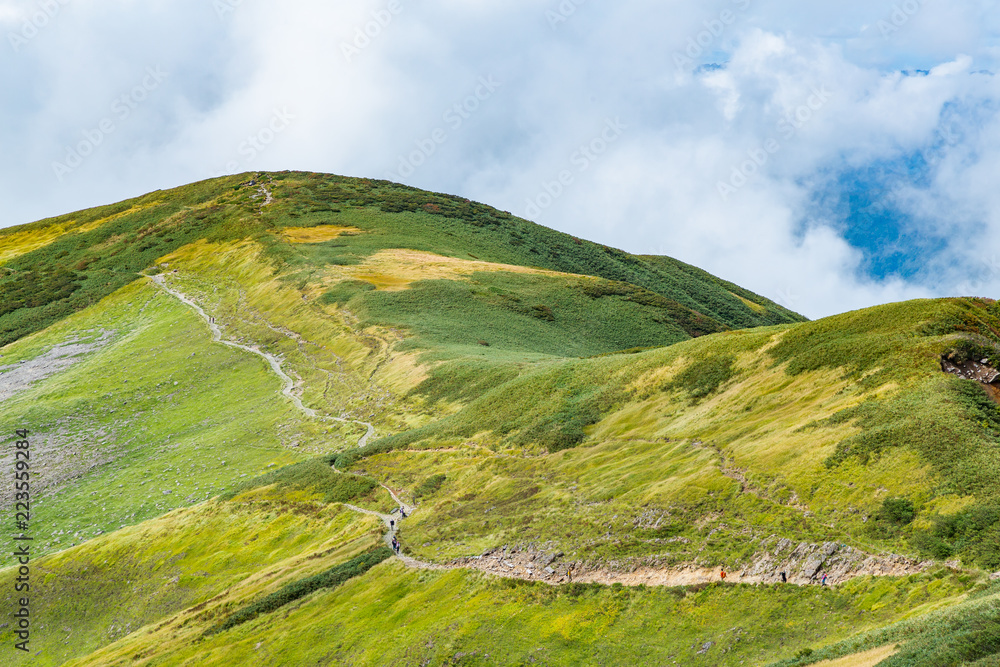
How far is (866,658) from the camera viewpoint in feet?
73.1

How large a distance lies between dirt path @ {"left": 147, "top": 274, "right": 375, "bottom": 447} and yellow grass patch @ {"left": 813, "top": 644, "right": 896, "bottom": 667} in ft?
164

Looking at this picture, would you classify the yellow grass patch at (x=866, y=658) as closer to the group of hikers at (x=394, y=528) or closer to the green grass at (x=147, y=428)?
the group of hikers at (x=394, y=528)

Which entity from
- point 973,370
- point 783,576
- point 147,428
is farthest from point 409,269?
point 783,576

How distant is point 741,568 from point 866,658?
10.2 m

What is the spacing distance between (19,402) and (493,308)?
6396 cm

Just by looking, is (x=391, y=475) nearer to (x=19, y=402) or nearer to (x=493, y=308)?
(x=493, y=308)

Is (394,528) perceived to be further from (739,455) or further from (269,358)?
(269,358)

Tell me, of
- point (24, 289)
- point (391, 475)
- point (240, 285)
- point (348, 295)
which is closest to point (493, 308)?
point (348, 295)

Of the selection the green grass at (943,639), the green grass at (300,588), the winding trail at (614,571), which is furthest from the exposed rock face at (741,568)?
the green grass at (300,588)

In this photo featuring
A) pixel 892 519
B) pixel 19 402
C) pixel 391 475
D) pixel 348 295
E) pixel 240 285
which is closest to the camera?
pixel 892 519

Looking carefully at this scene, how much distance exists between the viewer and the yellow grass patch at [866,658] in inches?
852

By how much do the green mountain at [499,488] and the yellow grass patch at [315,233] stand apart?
1212 inches

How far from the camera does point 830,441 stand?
37031mm

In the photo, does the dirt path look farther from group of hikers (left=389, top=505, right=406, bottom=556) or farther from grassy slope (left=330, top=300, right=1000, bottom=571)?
group of hikers (left=389, top=505, right=406, bottom=556)
